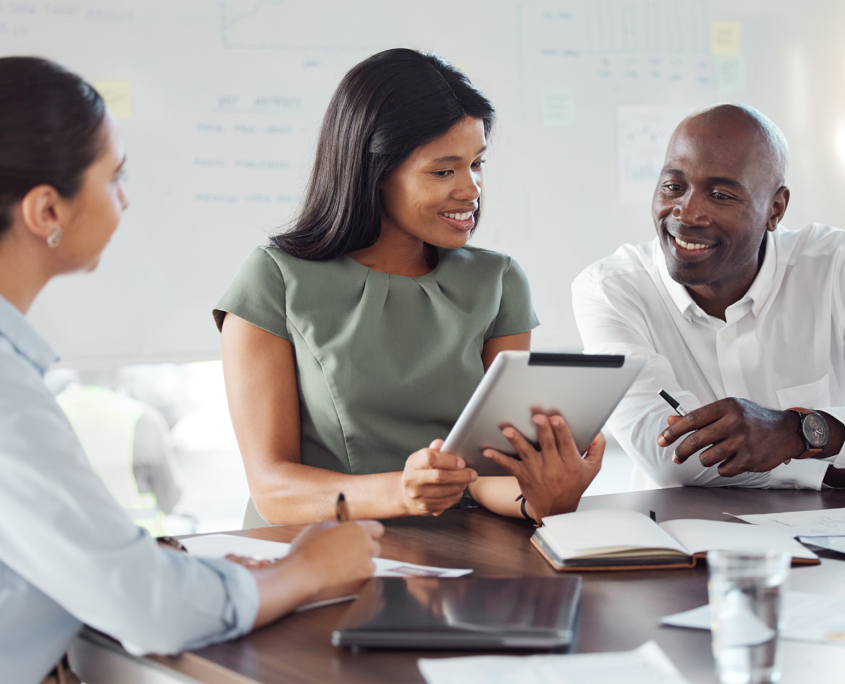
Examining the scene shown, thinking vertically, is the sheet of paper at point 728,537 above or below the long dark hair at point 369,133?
below

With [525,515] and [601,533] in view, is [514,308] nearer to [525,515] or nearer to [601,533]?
[525,515]

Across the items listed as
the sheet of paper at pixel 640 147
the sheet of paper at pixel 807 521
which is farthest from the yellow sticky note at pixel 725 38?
the sheet of paper at pixel 807 521

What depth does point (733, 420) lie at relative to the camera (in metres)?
1.45

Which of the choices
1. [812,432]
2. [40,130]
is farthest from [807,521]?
[40,130]

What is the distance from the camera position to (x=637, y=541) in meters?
1.02

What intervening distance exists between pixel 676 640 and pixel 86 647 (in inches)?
24.5

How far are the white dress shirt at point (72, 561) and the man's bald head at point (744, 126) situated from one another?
1.59 meters

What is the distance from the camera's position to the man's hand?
144 centimetres

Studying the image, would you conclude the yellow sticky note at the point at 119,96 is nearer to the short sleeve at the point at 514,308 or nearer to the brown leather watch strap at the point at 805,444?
the short sleeve at the point at 514,308

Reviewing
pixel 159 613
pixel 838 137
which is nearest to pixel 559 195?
pixel 838 137

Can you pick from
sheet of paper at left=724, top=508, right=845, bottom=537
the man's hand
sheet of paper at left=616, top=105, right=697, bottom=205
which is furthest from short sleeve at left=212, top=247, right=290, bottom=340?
sheet of paper at left=616, top=105, right=697, bottom=205

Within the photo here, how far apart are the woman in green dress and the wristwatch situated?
23.8 inches

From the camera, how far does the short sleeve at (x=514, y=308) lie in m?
1.66

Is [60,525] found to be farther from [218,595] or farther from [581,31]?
[581,31]
